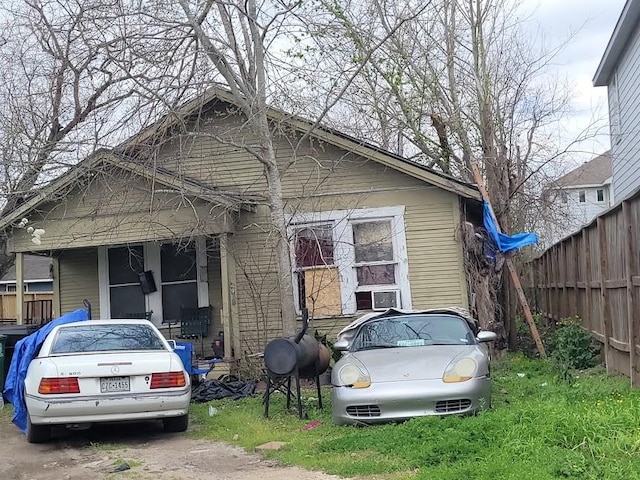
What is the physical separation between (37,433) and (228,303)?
16.7 ft

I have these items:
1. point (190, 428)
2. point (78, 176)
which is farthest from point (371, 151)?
point (190, 428)

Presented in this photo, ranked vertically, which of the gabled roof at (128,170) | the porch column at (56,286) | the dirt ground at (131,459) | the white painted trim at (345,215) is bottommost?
the dirt ground at (131,459)

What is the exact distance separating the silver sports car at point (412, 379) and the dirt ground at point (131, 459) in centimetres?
127

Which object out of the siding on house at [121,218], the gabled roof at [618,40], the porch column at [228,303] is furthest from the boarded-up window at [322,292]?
the gabled roof at [618,40]

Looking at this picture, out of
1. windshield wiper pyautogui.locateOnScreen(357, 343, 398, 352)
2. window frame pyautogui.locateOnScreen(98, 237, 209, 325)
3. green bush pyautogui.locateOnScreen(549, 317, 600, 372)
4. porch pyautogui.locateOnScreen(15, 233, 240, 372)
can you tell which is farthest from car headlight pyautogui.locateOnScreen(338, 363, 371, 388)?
window frame pyautogui.locateOnScreen(98, 237, 209, 325)

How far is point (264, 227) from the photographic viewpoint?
573 inches

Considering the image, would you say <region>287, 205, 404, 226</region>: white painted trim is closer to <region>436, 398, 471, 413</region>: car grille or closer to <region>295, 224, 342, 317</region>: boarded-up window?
Result: <region>295, 224, 342, 317</region>: boarded-up window

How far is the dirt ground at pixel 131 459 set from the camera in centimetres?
704

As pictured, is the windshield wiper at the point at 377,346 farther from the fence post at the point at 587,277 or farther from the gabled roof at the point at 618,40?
the gabled roof at the point at 618,40

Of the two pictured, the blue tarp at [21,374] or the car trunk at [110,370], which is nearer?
the car trunk at [110,370]

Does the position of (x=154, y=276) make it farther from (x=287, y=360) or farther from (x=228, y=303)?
(x=287, y=360)

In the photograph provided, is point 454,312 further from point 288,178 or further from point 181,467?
point 288,178

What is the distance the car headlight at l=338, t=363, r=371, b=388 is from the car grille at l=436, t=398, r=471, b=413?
0.80 m

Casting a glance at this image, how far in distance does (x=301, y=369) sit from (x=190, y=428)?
61.9 inches
